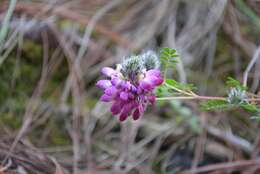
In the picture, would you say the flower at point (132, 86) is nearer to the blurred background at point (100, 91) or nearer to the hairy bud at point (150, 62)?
the hairy bud at point (150, 62)

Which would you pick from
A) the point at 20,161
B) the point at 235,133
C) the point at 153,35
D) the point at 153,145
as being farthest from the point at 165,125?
the point at 20,161

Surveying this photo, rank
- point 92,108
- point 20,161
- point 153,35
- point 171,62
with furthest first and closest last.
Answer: point 153,35, point 92,108, point 20,161, point 171,62

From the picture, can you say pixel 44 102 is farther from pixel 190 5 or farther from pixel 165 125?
pixel 190 5

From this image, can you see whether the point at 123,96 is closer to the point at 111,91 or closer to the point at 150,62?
the point at 111,91

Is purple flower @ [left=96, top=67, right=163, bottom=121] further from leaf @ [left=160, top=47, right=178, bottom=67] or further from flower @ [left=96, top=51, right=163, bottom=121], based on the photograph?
leaf @ [left=160, top=47, right=178, bottom=67]

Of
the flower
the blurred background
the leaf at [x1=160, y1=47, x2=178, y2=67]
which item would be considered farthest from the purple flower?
the blurred background

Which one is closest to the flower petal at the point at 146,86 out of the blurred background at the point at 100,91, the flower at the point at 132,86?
the flower at the point at 132,86

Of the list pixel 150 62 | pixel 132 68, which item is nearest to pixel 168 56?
pixel 150 62
